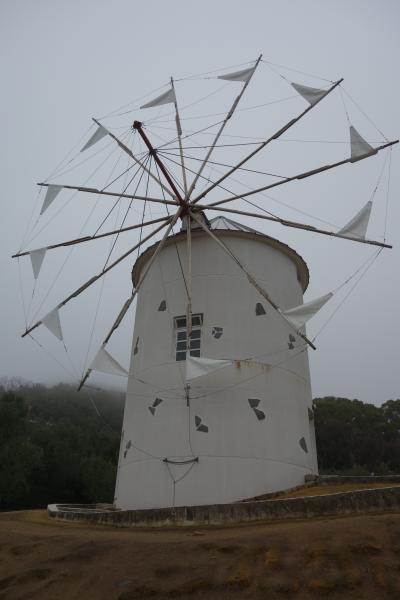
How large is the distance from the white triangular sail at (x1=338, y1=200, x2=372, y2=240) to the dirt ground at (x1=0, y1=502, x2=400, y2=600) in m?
7.79

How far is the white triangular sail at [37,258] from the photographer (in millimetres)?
15555

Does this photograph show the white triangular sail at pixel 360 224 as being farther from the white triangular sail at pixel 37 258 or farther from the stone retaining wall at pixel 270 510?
the white triangular sail at pixel 37 258

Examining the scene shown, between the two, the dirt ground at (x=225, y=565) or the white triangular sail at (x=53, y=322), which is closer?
the dirt ground at (x=225, y=565)

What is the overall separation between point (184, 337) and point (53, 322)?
3.71m

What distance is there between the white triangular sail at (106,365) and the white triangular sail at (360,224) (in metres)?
6.83

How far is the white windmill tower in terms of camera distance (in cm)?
1257

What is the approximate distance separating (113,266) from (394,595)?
460 inches

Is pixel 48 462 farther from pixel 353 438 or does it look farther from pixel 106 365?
pixel 106 365

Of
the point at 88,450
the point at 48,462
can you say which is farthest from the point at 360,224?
the point at 88,450

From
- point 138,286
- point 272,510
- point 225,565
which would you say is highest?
point 138,286

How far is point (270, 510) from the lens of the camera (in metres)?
8.94

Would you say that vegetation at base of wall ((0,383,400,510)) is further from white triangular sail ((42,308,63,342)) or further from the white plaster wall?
the white plaster wall

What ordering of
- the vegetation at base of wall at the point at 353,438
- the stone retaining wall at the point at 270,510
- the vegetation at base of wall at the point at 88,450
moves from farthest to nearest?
1. the vegetation at base of wall at the point at 353,438
2. the vegetation at base of wall at the point at 88,450
3. the stone retaining wall at the point at 270,510

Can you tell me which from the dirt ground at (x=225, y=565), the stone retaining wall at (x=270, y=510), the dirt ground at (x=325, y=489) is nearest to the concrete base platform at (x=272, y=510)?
the stone retaining wall at (x=270, y=510)
